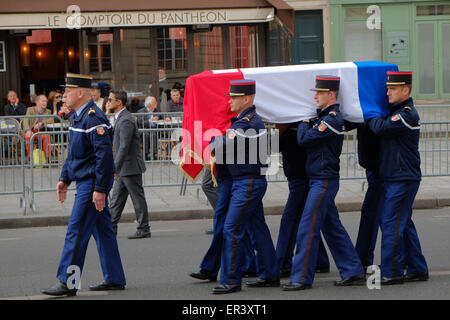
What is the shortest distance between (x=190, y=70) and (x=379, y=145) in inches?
506

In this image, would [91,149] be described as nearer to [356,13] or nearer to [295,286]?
[295,286]

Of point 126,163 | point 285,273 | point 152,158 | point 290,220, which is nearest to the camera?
point 290,220

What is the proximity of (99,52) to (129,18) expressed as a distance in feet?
5.33

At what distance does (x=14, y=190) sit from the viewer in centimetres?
1312

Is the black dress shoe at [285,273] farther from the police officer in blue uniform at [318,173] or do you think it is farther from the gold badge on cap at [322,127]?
the gold badge on cap at [322,127]

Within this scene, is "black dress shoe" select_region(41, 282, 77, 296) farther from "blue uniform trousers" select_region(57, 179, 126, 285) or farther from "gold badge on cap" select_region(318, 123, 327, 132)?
"gold badge on cap" select_region(318, 123, 327, 132)

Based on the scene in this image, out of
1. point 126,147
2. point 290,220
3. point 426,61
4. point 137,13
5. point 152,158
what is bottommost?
point 290,220

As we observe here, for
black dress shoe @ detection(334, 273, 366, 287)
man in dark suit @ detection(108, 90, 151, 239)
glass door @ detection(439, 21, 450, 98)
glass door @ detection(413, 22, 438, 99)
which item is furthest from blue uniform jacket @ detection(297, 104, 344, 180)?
glass door @ detection(439, 21, 450, 98)

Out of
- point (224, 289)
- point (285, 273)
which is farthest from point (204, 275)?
point (285, 273)

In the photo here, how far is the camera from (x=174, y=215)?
12.2 meters

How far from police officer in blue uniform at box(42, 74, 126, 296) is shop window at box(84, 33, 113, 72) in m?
12.7

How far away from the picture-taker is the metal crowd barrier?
13078mm

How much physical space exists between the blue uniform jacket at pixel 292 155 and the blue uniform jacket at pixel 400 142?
0.69 metres
